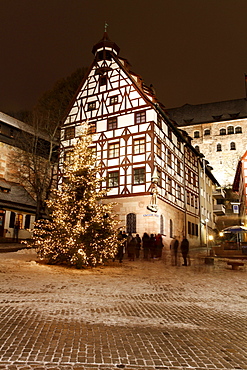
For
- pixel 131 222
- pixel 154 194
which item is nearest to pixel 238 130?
pixel 154 194

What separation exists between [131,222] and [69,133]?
1199 cm

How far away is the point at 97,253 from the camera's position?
13297 millimetres

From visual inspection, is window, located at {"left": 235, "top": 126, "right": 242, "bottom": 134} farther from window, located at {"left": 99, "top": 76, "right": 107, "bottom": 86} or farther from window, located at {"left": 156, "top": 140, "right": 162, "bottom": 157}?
window, located at {"left": 99, "top": 76, "right": 107, "bottom": 86}

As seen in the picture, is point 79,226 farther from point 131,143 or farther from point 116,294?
point 131,143

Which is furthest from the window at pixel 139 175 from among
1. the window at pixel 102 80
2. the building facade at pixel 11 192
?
the building facade at pixel 11 192

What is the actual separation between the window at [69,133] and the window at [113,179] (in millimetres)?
6571

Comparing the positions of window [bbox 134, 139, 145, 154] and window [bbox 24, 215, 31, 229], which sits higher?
Answer: window [bbox 134, 139, 145, 154]

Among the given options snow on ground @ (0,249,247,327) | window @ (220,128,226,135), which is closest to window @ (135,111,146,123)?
snow on ground @ (0,249,247,327)

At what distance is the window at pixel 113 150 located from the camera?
94.4 ft

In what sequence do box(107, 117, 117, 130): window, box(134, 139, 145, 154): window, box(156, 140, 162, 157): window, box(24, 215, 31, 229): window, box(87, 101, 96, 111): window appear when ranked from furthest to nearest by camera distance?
box(24, 215, 31, 229): window < box(87, 101, 96, 111): window < box(107, 117, 117, 130): window < box(156, 140, 162, 157): window < box(134, 139, 145, 154): window

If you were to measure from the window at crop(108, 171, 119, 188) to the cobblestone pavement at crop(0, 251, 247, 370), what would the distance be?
744 inches

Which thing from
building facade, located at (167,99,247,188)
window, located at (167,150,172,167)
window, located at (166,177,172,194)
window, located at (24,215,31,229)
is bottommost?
window, located at (24,215,31,229)

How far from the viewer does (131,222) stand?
1033 inches

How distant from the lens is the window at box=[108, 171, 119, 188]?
92.1 ft
